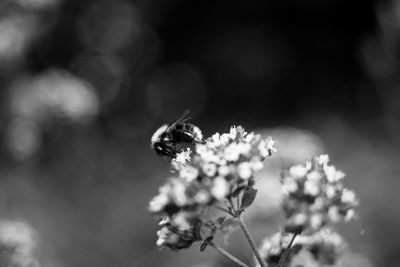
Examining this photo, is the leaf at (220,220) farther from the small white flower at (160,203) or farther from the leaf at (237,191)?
the small white flower at (160,203)

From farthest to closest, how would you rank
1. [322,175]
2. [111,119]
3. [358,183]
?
[111,119] → [358,183] → [322,175]

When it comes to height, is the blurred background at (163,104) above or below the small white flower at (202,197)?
above

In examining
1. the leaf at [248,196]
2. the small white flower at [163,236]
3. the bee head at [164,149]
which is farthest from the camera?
the bee head at [164,149]

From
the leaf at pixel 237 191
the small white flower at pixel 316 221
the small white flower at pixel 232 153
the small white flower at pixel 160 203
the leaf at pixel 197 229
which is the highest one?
the small white flower at pixel 232 153

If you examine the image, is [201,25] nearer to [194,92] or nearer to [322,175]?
[194,92]

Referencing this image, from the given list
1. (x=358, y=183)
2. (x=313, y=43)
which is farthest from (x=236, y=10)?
(x=358, y=183)

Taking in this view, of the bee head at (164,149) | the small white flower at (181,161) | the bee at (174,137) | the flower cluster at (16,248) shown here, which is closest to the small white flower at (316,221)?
the small white flower at (181,161)

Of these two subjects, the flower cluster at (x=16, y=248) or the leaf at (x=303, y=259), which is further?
the flower cluster at (x=16, y=248)

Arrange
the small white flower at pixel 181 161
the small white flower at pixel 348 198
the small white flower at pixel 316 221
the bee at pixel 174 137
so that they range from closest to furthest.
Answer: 1. the small white flower at pixel 316 221
2. the small white flower at pixel 348 198
3. the small white flower at pixel 181 161
4. the bee at pixel 174 137
